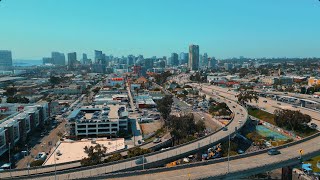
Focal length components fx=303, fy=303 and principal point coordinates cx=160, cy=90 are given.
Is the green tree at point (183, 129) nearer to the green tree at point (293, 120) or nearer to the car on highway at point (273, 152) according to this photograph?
the car on highway at point (273, 152)

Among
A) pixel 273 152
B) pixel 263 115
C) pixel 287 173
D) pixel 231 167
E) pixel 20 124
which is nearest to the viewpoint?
pixel 231 167

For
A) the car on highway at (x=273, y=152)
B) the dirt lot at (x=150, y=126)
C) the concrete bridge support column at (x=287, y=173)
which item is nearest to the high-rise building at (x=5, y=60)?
the dirt lot at (x=150, y=126)

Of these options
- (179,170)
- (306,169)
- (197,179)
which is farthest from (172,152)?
(306,169)

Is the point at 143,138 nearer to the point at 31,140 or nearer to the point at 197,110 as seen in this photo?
the point at 31,140

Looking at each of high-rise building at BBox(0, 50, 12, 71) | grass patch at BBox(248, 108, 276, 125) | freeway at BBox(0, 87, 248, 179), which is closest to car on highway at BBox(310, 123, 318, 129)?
grass patch at BBox(248, 108, 276, 125)

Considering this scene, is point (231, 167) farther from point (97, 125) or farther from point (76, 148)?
point (97, 125)

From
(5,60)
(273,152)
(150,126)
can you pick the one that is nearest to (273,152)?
(273,152)
